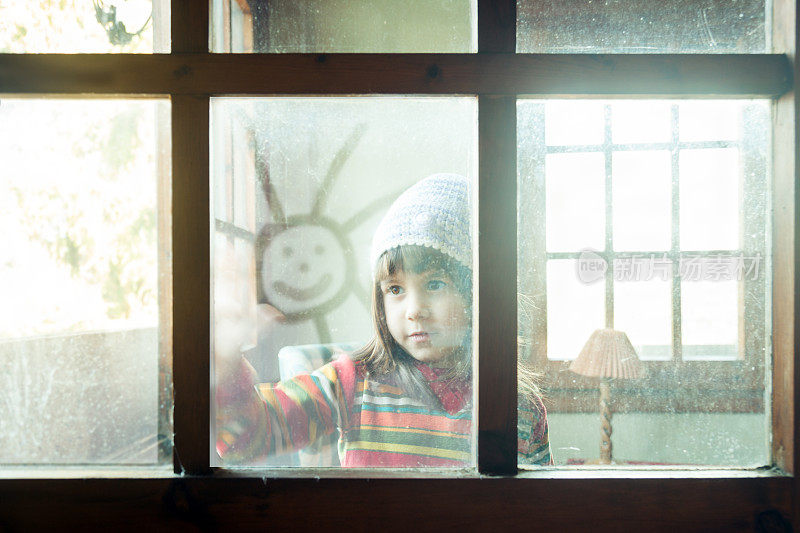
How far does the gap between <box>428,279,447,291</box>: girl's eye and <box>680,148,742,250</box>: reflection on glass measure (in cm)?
30

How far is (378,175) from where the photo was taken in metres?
0.65

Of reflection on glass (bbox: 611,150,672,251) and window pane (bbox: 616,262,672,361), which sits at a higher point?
reflection on glass (bbox: 611,150,672,251)

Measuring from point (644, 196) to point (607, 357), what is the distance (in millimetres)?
204

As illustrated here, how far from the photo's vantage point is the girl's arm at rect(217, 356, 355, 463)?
2.08ft

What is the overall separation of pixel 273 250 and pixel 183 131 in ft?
0.57

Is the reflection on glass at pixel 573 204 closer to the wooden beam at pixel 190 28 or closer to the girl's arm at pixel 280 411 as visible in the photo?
the girl's arm at pixel 280 411

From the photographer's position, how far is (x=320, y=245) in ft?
2.11

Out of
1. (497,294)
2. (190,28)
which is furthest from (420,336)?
(190,28)

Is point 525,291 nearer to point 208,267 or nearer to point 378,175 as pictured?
point 378,175

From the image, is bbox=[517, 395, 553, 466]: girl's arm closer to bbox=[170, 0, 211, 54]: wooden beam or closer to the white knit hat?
the white knit hat

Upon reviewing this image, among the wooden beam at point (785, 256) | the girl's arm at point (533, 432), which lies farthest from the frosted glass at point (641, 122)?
the girl's arm at point (533, 432)

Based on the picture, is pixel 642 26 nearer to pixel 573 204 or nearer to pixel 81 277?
pixel 573 204

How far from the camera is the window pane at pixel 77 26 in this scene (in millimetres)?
667

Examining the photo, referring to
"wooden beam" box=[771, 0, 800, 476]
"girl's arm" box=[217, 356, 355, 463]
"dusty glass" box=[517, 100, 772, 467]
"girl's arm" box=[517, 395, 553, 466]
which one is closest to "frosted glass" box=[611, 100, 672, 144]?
"dusty glass" box=[517, 100, 772, 467]
